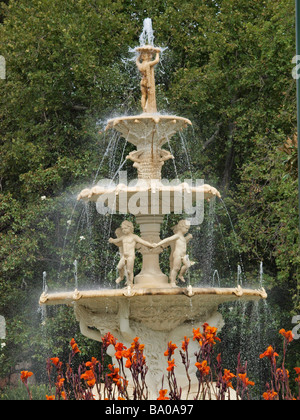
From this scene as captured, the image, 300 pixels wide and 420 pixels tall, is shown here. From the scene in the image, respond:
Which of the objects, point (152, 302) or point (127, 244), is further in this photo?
point (127, 244)

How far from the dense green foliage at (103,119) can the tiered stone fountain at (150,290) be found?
19.2 ft

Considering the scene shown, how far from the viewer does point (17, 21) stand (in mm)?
18734

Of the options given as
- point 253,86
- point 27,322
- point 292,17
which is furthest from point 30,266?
point 292,17

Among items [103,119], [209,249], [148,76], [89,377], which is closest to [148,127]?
[148,76]

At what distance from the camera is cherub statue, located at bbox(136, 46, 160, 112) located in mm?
11609

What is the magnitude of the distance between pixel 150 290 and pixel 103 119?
9504mm

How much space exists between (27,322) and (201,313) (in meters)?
7.92

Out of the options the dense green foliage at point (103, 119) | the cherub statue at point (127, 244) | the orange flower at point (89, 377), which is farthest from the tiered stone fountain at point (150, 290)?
the dense green foliage at point (103, 119)

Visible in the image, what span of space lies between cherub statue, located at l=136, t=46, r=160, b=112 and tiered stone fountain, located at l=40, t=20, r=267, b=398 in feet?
0.40

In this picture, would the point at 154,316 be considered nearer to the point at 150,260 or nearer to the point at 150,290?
the point at 150,290

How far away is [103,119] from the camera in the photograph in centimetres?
1850

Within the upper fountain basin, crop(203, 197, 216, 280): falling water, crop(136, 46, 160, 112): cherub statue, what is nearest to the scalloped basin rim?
the upper fountain basin

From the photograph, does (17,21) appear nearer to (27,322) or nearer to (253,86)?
(253,86)

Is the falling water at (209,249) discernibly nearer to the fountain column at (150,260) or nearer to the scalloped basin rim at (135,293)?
the fountain column at (150,260)
